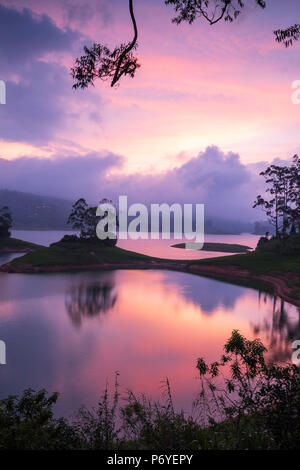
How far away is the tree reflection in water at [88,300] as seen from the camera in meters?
32.0

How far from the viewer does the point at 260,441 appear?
333 inches

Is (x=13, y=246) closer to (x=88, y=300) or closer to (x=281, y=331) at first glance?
(x=88, y=300)

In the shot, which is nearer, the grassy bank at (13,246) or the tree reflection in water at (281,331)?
the tree reflection in water at (281,331)

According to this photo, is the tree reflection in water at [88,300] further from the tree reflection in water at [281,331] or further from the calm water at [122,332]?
the tree reflection in water at [281,331]

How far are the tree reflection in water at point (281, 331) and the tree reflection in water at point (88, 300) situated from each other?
1752cm

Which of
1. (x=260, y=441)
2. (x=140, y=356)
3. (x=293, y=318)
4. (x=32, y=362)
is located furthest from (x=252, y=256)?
(x=260, y=441)

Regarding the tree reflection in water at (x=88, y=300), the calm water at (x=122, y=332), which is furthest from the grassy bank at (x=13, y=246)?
the tree reflection in water at (x=88, y=300)

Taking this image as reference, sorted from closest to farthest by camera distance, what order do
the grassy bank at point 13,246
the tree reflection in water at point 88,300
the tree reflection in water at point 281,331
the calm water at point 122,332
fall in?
1. the calm water at point 122,332
2. the tree reflection in water at point 281,331
3. the tree reflection in water at point 88,300
4. the grassy bank at point 13,246

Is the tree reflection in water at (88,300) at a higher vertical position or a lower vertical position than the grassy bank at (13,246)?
lower

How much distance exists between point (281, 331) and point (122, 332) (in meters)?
15.5

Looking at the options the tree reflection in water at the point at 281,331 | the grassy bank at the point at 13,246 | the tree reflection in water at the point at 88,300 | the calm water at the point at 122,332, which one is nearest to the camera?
the calm water at the point at 122,332

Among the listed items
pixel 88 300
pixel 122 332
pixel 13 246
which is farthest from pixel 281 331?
pixel 13 246
